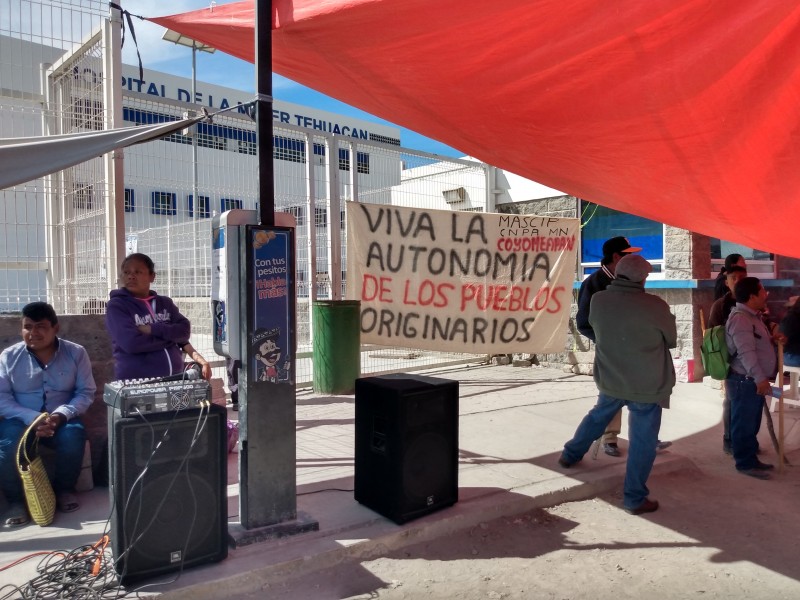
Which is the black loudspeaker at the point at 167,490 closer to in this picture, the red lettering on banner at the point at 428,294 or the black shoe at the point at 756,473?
the black shoe at the point at 756,473

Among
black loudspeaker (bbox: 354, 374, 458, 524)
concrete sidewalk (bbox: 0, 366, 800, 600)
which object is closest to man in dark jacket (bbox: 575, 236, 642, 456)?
concrete sidewalk (bbox: 0, 366, 800, 600)

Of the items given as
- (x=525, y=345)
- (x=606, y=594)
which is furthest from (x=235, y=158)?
(x=606, y=594)

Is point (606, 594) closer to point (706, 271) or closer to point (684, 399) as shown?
point (684, 399)

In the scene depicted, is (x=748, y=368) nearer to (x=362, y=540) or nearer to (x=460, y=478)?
(x=460, y=478)

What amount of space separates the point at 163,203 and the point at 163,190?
15 centimetres

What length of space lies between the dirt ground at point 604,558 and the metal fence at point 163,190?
2.75 m

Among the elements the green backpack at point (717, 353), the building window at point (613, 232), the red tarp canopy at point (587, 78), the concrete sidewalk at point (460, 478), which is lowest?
the concrete sidewalk at point (460, 478)

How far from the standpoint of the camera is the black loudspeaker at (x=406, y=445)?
4141 millimetres

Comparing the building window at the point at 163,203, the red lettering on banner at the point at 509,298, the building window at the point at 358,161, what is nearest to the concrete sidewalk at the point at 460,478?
the red lettering on banner at the point at 509,298

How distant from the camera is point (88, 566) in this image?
11.3 ft

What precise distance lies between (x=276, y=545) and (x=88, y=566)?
100 centimetres

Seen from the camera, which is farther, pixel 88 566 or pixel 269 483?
pixel 269 483

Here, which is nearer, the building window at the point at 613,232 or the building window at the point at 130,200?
the building window at the point at 130,200

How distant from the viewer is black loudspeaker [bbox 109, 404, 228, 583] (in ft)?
10.8
